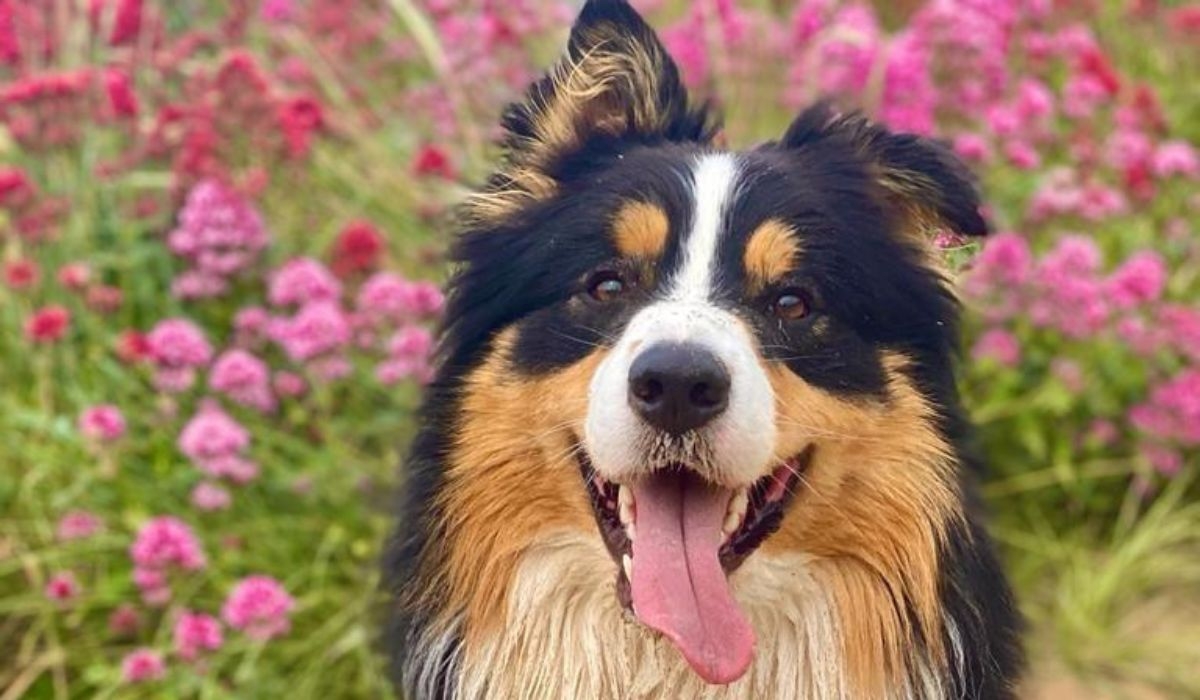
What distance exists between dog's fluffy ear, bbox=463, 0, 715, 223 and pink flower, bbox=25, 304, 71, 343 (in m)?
1.53

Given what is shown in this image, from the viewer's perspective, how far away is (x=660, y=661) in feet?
9.20

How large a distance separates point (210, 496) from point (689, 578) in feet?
6.01

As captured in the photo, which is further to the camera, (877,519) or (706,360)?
(877,519)

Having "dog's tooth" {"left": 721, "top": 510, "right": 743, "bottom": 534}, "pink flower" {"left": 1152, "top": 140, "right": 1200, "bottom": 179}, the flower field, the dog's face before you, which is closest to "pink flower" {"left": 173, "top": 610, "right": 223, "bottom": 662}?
the flower field

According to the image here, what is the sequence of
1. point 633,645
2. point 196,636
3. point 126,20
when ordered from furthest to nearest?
point 126,20
point 196,636
point 633,645

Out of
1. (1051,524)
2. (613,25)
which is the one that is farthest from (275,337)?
(1051,524)

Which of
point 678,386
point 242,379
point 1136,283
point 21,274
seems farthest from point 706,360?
point 21,274

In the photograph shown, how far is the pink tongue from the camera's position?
257cm

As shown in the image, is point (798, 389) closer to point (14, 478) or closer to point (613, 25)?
point (613, 25)

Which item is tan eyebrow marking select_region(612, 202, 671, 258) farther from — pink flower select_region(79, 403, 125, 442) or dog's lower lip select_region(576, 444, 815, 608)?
pink flower select_region(79, 403, 125, 442)

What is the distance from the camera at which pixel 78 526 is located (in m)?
3.97

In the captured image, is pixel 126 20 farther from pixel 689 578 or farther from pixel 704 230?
pixel 689 578

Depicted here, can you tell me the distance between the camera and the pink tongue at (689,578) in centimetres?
257

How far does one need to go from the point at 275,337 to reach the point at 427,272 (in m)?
0.96
